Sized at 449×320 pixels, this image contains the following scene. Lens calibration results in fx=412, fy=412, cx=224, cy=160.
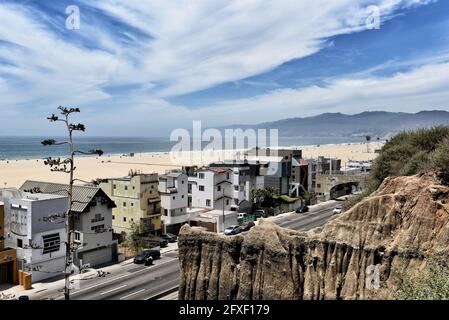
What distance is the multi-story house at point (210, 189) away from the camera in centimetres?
5803

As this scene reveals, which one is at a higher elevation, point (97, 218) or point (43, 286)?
point (97, 218)

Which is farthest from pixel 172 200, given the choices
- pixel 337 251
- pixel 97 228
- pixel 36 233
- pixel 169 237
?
pixel 337 251

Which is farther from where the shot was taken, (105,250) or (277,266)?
Answer: (105,250)

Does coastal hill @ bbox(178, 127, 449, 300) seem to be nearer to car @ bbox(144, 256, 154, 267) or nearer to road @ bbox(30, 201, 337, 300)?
road @ bbox(30, 201, 337, 300)

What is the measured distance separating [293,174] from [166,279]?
44.6 meters

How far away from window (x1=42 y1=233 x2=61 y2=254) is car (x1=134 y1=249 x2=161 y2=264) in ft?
24.3

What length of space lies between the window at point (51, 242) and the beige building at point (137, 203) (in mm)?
11071

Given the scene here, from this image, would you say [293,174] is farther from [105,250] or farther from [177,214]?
[105,250]

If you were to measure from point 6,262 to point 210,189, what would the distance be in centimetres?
2957

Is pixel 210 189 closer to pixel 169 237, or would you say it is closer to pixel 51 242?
pixel 169 237

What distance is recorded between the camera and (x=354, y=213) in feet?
66.5

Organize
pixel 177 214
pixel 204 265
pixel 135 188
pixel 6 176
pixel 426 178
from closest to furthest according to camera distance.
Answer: pixel 426 178, pixel 204 265, pixel 135 188, pixel 177 214, pixel 6 176

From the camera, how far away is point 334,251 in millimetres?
19438
